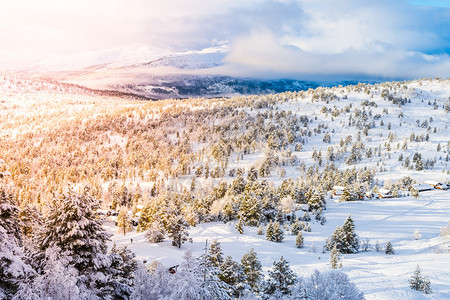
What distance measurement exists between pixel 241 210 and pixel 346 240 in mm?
24464

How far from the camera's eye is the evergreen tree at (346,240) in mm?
44938

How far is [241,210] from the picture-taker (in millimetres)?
63406

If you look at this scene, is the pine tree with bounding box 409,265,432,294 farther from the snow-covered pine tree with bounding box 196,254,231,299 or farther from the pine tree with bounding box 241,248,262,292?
the snow-covered pine tree with bounding box 196,254,231,299

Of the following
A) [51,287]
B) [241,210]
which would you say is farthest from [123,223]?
[51,287]

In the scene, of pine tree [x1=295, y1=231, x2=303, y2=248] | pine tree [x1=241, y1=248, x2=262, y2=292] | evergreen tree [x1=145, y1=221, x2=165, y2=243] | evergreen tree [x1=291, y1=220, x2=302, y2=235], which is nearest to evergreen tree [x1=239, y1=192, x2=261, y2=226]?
evergreen tree [x1=291, y1=220, x2=302, y2=235]

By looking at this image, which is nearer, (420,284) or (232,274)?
(420,284)

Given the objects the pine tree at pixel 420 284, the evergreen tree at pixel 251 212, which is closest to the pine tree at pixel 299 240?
the evergreen tree at pixel 251 212

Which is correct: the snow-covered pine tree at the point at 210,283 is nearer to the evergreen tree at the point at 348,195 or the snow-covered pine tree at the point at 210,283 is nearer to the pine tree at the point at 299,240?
the pine tree at the point at 299,240

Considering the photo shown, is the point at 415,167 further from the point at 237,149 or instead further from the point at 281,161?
the point at 237,149

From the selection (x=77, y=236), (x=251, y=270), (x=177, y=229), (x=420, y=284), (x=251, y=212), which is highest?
(x=77, y=236)

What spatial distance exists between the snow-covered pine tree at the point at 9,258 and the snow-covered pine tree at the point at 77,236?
7.30 ft

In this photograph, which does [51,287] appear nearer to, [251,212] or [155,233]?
[155,233]

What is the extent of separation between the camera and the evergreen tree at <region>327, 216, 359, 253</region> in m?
44.9

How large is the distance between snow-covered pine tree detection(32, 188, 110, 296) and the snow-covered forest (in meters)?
0.08
